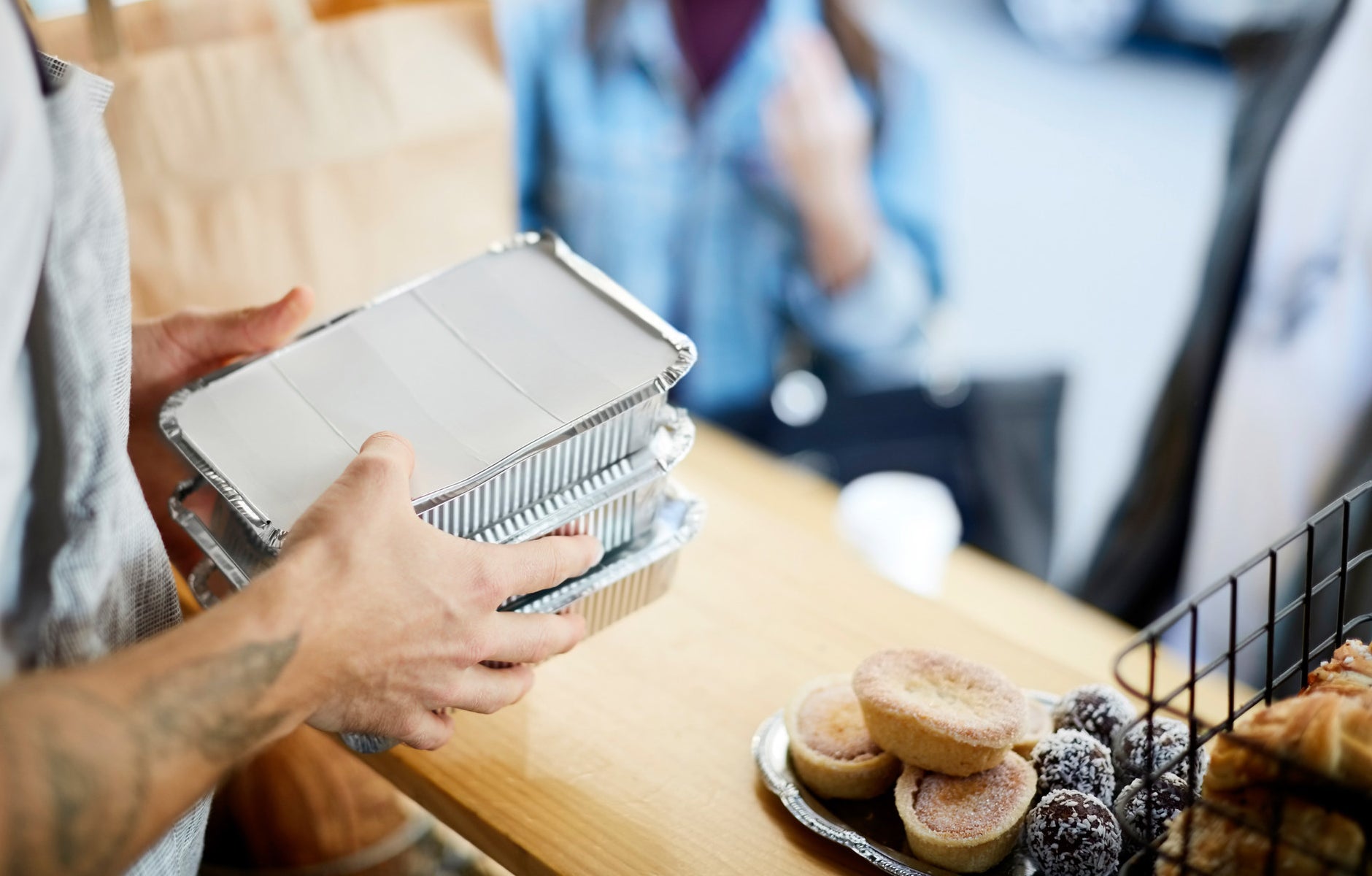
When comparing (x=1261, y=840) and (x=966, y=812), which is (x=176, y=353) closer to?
(x=966, y=812)

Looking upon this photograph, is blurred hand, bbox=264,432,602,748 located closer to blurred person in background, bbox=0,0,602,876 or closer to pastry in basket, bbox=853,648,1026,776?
blurred person in background, bbox=0,0,602,876

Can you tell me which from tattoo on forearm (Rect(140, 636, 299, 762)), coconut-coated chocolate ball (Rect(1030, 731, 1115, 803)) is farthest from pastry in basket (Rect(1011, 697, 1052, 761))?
tattoo on forearm (Rect(140, 636, 299, 762))

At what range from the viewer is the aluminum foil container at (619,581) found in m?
0.81

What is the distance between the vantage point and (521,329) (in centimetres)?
83

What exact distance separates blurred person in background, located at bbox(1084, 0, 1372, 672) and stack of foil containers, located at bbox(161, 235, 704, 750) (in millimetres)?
887

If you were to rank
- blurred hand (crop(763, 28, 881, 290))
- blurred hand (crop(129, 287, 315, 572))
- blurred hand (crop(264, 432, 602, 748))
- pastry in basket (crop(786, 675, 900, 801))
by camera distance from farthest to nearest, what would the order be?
blurred hand (crop(763, 28, 881, 290)), blurred hand (crop(129, 287, 315, 572)), pastry in basket (crop(786, 675, 900, 801)), blurred hand (crop(264, 432, 602, 748))

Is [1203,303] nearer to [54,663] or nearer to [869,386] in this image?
[869,386]

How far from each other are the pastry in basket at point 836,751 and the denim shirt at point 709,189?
118 cm

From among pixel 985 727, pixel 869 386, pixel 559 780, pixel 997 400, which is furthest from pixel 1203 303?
pixel 559 780

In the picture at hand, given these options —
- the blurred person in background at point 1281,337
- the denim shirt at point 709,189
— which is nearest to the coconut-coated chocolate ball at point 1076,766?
the blurred person in background at point 1281,337

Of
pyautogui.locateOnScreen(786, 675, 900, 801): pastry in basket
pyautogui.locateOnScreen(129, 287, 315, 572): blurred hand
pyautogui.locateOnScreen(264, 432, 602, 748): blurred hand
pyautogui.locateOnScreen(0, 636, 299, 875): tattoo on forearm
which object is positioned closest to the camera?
pyautogui.locateOnScreen(0, 636, 299, 875): tattoo on forearm

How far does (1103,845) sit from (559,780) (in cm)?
38

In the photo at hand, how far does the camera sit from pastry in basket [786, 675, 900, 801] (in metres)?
0.76

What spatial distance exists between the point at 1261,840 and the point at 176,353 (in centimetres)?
85
